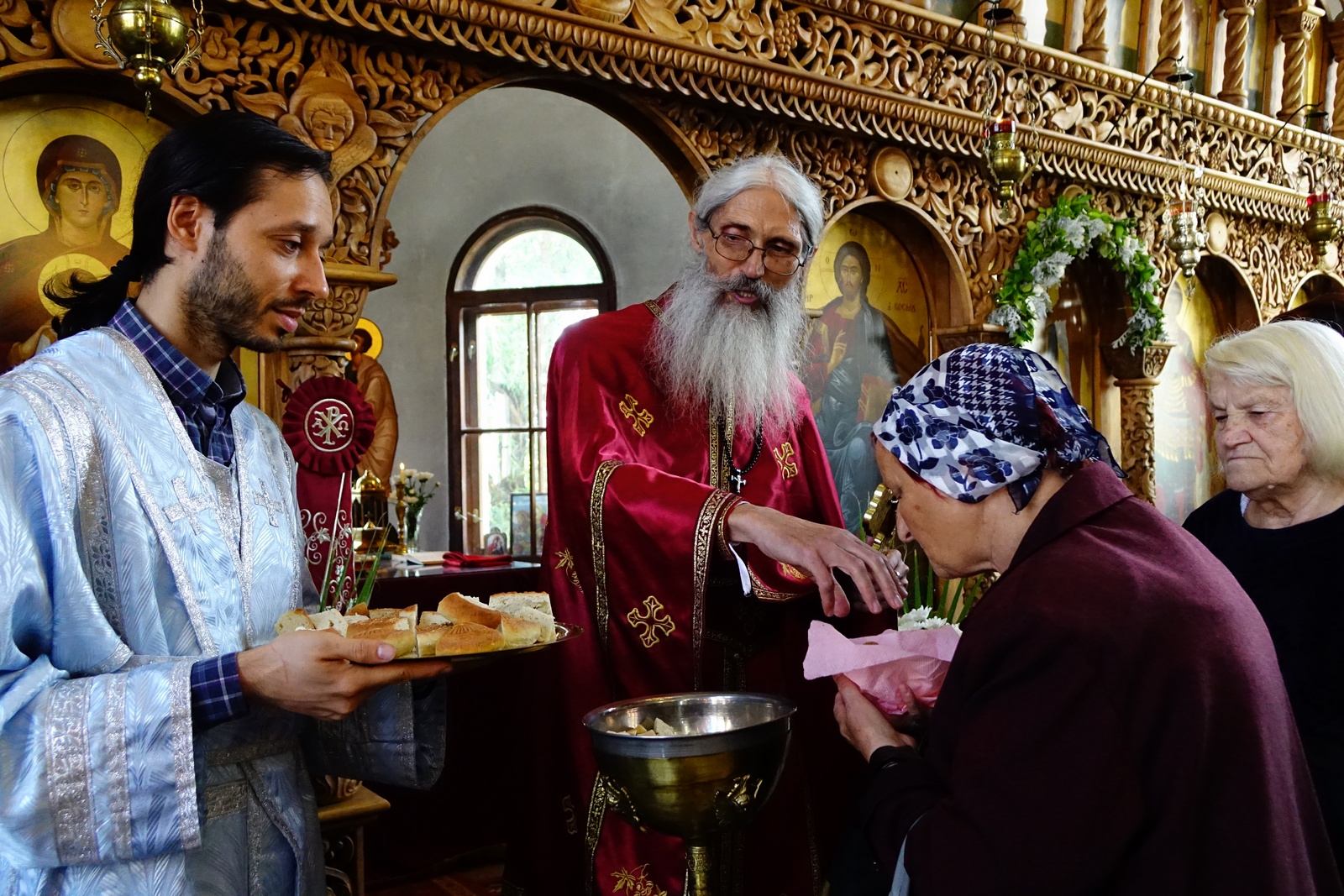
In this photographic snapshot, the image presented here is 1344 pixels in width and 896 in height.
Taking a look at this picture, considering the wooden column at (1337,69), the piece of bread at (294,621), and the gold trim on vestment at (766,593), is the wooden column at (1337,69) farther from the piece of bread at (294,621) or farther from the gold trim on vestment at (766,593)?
the piece of bread at (294,621)

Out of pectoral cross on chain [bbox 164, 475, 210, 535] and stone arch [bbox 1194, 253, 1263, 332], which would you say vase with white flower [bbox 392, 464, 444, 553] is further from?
stone arch [bbox 1194, 253, 1263, 332]

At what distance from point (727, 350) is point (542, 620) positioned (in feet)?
3.87

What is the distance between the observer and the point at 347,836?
2986 millimetres

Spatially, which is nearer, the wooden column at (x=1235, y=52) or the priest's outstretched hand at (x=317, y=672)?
the priest's outstretched hand at (x=317, y=672)

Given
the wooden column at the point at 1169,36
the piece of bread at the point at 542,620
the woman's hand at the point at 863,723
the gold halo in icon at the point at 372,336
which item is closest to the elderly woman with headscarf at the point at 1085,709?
the woman's hand at the point at 863,723

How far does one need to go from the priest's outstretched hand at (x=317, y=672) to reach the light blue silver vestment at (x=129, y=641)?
0.09 m

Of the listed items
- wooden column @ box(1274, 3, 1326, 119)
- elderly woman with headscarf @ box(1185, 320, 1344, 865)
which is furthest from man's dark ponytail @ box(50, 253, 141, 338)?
wooden column @ box(1274, 3, 1326, 119)

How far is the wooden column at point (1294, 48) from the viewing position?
312 inches

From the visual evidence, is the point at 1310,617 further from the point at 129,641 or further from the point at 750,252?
the point at 129,641

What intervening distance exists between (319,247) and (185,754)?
84 centimetres

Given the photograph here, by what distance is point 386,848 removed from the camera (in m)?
4.49

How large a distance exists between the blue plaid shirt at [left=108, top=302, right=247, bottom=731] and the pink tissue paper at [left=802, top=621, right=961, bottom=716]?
0.94 m

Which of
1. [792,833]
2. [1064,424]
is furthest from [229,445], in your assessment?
[792,833]

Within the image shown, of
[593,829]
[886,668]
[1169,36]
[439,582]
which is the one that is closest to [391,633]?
[886,668]
